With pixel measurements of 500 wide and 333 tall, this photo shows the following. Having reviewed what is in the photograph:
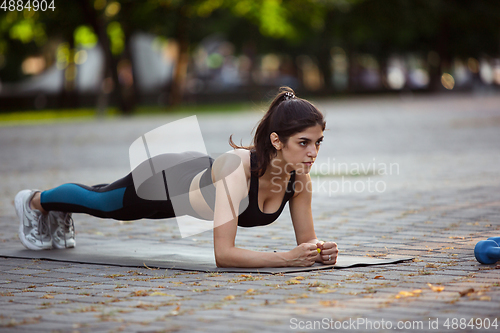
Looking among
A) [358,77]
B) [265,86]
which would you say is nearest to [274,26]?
[265,86]

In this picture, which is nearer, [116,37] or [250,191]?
[250,191]

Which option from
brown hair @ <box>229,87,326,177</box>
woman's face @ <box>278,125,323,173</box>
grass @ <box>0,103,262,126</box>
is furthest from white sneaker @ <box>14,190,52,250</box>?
grass @ <box>0,103,262,126</box>

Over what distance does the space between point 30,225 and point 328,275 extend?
96.6 inches

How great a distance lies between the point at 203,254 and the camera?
5312 millimetres

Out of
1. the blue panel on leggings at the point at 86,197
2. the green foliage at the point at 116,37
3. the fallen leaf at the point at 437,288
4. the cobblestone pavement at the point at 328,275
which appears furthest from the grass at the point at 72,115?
the fallen leaf at the point at 437,288

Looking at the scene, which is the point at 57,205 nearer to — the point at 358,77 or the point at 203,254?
the point at 203,254

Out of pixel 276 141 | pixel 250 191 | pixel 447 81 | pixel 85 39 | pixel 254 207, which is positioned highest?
pixel 85 39

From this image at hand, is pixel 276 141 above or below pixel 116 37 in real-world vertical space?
below

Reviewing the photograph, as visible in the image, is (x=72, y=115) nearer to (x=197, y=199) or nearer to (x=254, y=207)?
(x=197, y=199)

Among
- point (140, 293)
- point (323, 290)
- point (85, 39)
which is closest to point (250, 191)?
point (323, 290)

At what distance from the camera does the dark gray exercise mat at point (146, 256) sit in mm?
4707

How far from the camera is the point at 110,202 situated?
4883mm

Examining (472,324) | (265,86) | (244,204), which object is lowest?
(472,324)

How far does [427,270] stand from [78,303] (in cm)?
221
